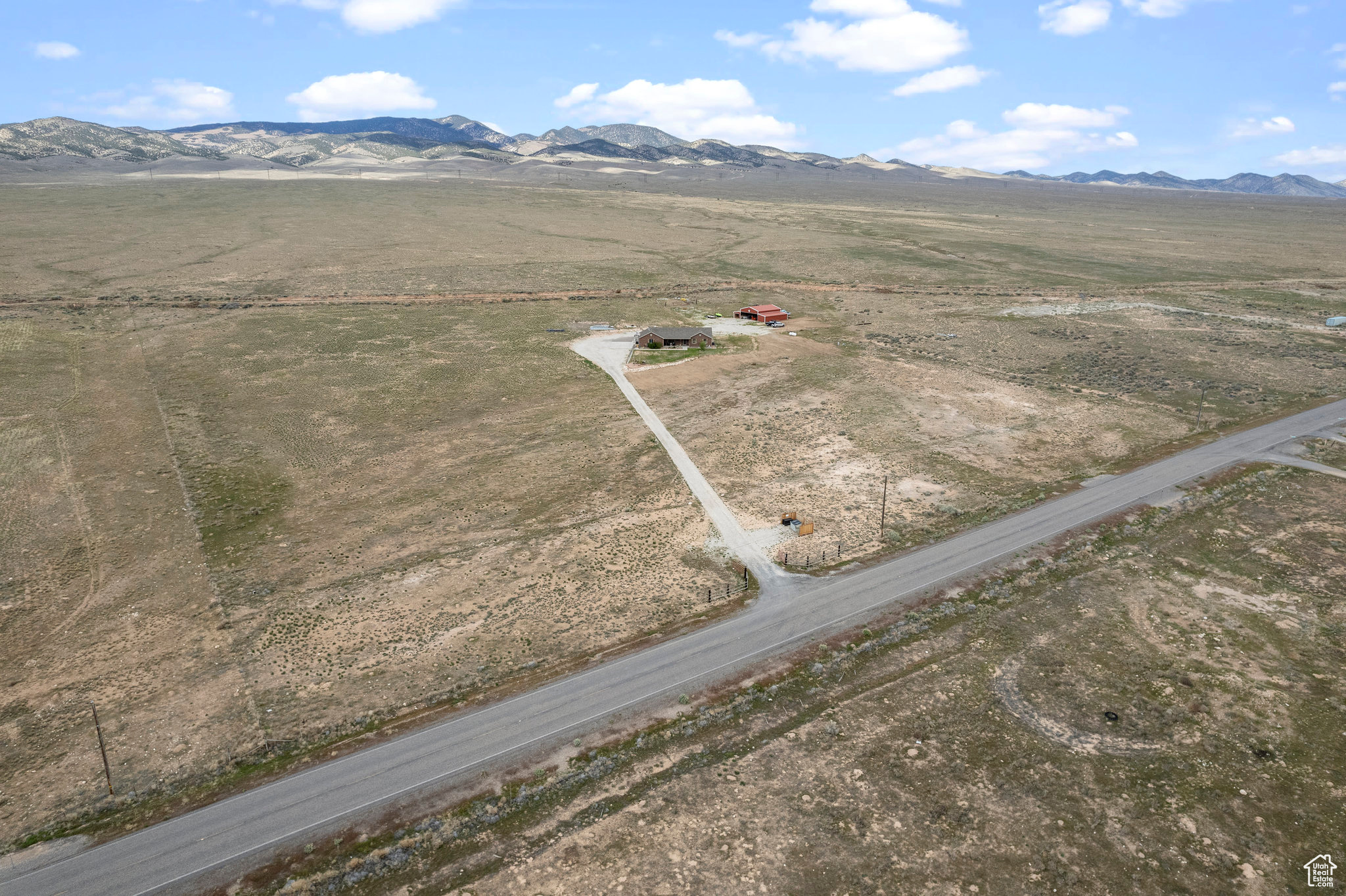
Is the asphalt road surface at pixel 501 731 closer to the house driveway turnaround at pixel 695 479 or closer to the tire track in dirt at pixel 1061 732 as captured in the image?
the house driveway turnaround at pixel 695 479

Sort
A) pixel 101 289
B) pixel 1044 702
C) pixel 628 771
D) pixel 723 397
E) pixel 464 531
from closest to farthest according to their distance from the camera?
pixel 628 771 → pixel 1044 702 → pixel 464 531 → pixel 723 397 → pixel 101 289

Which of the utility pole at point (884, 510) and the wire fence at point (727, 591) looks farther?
the utility pole at point (884, 510)

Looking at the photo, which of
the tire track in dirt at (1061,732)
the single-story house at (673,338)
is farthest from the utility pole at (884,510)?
the single-story house at (673,338)

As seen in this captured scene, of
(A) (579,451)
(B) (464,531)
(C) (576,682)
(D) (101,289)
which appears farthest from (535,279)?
(C) (576,682)

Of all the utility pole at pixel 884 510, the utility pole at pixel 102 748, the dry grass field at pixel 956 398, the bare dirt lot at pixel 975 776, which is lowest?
the utility pole at pixel 102 748

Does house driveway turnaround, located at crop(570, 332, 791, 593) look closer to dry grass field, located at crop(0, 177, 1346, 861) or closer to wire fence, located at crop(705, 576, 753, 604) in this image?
wire fence, located at crop(705, 576, 753, 604)

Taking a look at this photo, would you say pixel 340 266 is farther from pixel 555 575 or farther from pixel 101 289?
pixel 555 575

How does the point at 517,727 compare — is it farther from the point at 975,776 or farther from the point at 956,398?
the point at 956,398

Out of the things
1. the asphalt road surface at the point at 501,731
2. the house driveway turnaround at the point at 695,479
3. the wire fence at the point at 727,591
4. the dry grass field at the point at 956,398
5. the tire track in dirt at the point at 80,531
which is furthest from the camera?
the dry grass field at the point at 956,398
